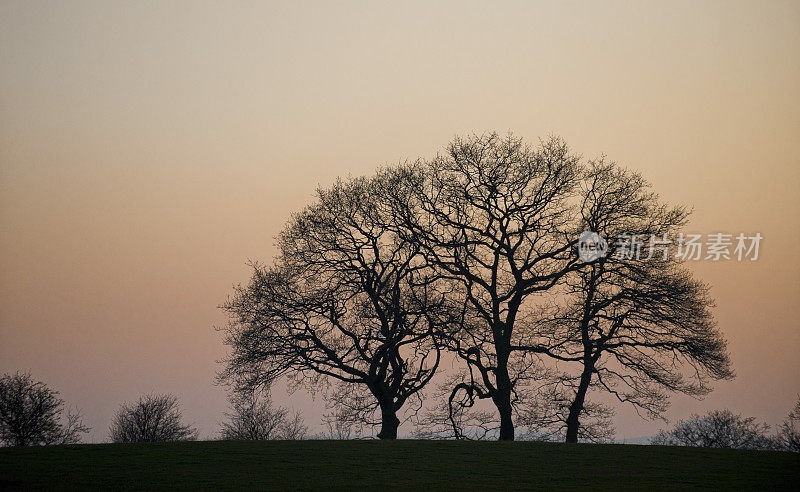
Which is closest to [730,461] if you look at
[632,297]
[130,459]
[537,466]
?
[537,466]

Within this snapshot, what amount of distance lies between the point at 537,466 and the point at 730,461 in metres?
7.18

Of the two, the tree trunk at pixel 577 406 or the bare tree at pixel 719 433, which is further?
the bare tree at pixel 719 433

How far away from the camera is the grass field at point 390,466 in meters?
20.1

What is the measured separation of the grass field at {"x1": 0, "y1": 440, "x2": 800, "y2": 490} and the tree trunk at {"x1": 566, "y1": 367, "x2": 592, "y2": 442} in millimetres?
6543

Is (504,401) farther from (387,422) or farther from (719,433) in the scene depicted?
(719,433)

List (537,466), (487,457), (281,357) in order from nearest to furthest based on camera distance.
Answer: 1. (537,466)
2. (487,457)
3. (281,357)

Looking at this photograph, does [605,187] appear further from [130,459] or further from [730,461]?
[130,459]

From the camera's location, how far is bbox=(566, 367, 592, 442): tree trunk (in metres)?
35.6

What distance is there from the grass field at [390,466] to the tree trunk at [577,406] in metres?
6.54

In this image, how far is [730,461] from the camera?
81.9ft

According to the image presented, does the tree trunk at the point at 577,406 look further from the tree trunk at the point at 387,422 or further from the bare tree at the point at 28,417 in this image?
the bare tree at the point at 28,417

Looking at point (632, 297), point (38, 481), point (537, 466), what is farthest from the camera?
point (632, 297)

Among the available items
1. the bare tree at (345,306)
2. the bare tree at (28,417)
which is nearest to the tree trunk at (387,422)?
the bare tree at (345,306)

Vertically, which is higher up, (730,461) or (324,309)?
(324,309)
